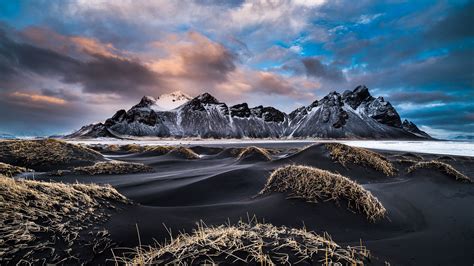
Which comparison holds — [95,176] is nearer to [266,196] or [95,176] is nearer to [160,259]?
[266,196]

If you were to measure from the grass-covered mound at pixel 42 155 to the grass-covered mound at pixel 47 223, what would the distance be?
1030 cm

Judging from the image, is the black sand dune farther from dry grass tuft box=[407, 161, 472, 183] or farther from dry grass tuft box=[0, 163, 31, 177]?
dry grass tuft box=[0, 163, 31, 177]

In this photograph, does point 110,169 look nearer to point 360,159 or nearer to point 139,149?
point 360,159

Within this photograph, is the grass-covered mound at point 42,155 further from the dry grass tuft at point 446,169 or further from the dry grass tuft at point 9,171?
the dry grass tuft at point 446,169

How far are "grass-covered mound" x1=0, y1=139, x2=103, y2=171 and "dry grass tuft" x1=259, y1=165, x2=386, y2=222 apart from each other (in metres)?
11.6

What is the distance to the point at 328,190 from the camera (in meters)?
5.70

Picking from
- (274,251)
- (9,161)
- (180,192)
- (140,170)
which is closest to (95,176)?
(140,170)

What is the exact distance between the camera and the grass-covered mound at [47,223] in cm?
254

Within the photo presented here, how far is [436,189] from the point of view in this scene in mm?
8773

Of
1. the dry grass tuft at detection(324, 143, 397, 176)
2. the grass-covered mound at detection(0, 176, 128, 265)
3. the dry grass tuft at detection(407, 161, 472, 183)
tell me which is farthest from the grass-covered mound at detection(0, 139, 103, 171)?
the dry grass tuft at detection(407, 161, 472, 183)

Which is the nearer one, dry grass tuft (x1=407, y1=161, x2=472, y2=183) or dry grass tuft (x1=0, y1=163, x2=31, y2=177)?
dry grass tuft (x1=0, y1=163, x2=31, y2=177)

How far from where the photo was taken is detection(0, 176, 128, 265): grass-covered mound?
2.54m

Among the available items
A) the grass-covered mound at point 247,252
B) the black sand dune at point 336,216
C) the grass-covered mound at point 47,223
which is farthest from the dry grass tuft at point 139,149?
the grass-covered mound at point 247,252

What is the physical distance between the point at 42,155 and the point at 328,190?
548 inches
